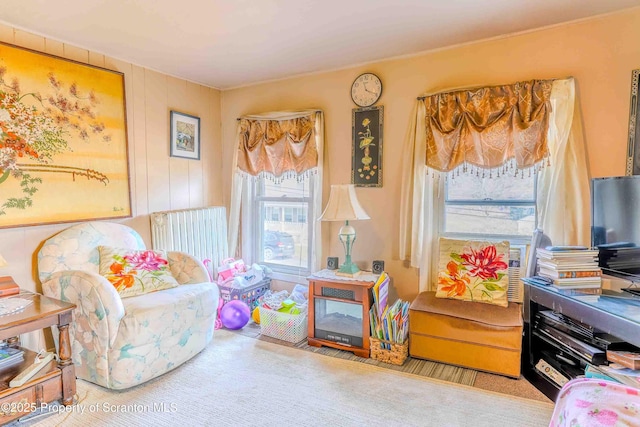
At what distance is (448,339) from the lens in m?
2.49

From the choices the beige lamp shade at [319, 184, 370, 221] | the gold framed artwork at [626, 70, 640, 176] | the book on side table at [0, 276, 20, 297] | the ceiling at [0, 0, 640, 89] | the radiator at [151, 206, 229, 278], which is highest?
the ceiling at [0, 0, 640, 89]

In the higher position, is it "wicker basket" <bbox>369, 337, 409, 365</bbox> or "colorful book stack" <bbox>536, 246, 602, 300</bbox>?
"colorful book stack" <bbox>536, 246, 602, 300</bbox>

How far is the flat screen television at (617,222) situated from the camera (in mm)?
2025

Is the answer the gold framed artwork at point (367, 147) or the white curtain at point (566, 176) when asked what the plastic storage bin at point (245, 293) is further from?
the white curtain at point (566, 176)

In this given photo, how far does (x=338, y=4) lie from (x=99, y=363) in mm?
2616

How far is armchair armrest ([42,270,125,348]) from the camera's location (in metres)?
2.15

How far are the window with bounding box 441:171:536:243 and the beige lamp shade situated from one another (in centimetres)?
78

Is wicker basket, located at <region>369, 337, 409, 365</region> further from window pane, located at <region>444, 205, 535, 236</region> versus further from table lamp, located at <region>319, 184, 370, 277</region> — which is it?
window pane, located at <region>444, 205, 535, 236</region>

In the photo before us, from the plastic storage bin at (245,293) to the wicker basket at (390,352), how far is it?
1359 millimetres

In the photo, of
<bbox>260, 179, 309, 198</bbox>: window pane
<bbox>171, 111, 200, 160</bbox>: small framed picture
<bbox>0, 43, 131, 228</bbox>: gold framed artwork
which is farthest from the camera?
<bbox>260, 179, 309, 198</bbox>: window pane

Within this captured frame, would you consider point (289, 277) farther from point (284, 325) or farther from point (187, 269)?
point (187, 269)

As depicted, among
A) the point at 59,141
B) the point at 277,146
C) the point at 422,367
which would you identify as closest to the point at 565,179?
the point at 422,367

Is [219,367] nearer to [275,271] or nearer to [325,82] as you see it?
[275,271]

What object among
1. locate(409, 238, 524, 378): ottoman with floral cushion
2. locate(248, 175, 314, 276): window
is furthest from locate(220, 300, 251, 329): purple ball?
locate(409, 238, 524, 378): ottoman with floral cushion
